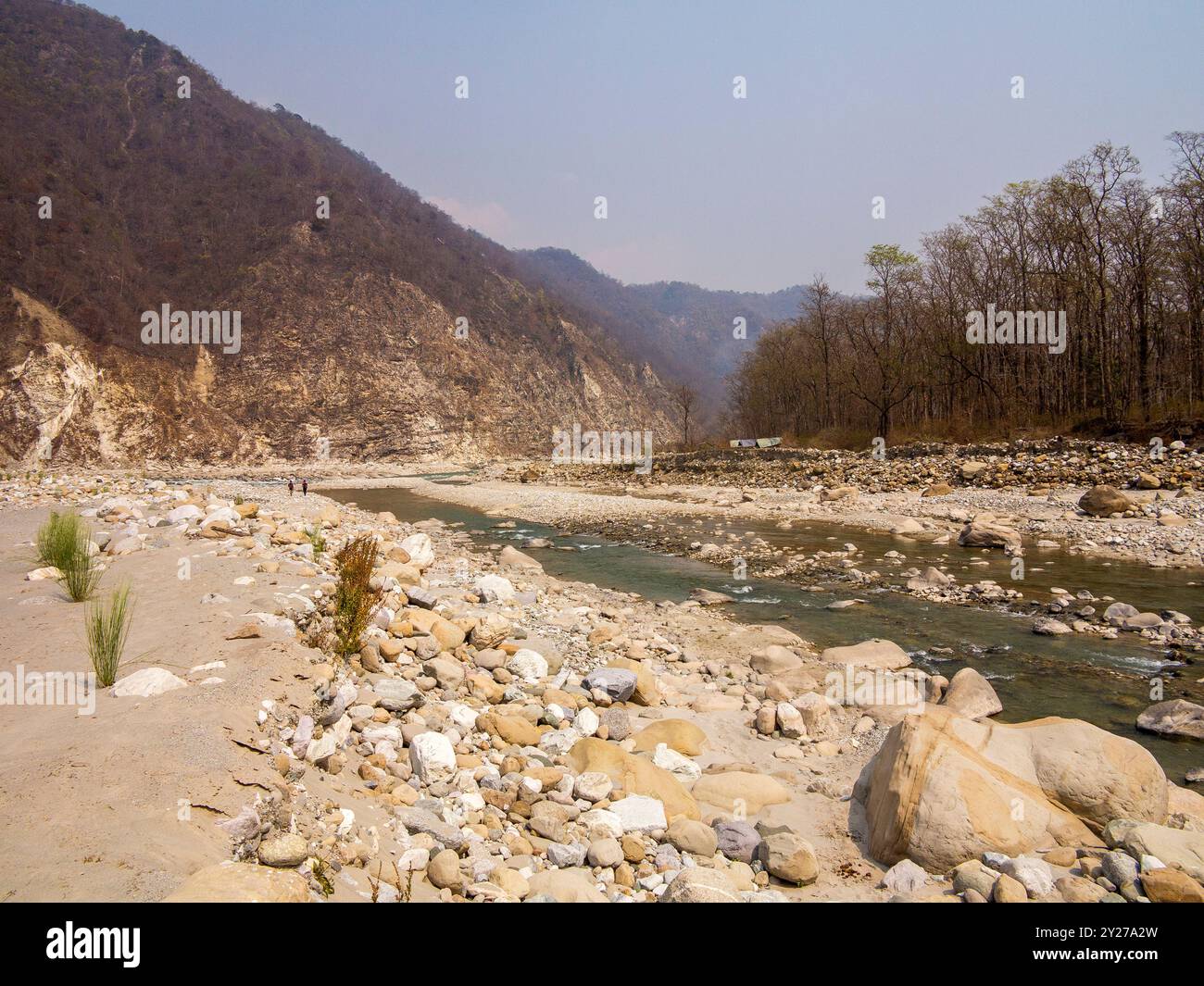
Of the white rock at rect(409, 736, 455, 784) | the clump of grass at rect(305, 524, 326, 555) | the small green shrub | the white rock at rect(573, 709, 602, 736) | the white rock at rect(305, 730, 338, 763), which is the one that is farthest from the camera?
the clump of grass at rect(305, 524, 326, 555)

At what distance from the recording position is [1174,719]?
603cm

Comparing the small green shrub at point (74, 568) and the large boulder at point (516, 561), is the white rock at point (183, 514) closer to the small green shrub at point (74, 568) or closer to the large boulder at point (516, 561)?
the small green shrub at point (74, 568)

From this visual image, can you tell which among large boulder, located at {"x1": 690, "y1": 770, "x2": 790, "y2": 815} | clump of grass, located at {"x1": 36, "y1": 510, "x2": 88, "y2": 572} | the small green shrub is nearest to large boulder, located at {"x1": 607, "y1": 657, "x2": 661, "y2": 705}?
large boulder, located at {"x1": 690, "y1": 770, "x2": 790, "y2": 815}

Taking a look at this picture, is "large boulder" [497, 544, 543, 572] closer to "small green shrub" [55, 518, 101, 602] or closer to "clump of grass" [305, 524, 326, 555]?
"clump of grass" [305, 524, 326, 555]

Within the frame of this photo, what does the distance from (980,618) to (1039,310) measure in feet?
93.4

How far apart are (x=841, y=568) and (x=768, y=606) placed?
3545 millimetres

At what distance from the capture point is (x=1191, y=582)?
1159 centimetres

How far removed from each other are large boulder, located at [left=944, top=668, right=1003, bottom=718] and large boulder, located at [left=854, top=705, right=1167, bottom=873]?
1.74 m

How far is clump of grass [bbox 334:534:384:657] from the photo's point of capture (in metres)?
5.72

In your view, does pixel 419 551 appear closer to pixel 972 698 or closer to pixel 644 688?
pixel 644 688

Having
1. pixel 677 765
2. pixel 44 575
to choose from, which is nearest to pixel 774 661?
pixel 677 765

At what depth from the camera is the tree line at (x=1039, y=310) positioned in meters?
25.6

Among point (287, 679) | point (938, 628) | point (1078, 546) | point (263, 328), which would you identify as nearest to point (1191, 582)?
point (1078, 546)

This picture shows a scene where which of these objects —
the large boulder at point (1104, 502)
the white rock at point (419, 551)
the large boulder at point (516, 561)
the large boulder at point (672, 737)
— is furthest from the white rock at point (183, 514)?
the large boulder at point (1104, 502)
